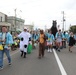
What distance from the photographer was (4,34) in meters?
12.2

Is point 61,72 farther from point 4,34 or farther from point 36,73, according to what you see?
point 4,34

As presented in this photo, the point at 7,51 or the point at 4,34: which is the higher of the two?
the point at 4,34

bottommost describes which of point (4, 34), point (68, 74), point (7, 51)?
point (68, 74)

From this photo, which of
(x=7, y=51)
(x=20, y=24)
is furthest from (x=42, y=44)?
(x=20, y=24)

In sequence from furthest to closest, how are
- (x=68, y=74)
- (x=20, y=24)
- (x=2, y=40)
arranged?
(x=20, y=24) → (x=2, y=40) → (x=68, y=74)

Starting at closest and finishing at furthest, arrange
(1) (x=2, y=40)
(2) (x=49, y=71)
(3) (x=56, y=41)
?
(2) (x=49, y=71), (1) (x=2, y=40), (3) (x=56, y=41)

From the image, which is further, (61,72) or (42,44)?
(42,44)

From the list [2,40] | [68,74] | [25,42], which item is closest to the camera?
[68,74]

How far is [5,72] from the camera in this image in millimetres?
10938

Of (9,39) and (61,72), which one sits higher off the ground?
(9,39)

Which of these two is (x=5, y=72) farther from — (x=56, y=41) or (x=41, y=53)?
(x=56, y=41)

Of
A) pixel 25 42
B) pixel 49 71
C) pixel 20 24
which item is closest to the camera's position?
pixel 49 71

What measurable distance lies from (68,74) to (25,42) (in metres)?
6.81

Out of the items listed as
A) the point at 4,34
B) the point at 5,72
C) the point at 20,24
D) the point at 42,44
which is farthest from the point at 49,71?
the point at 20,24
